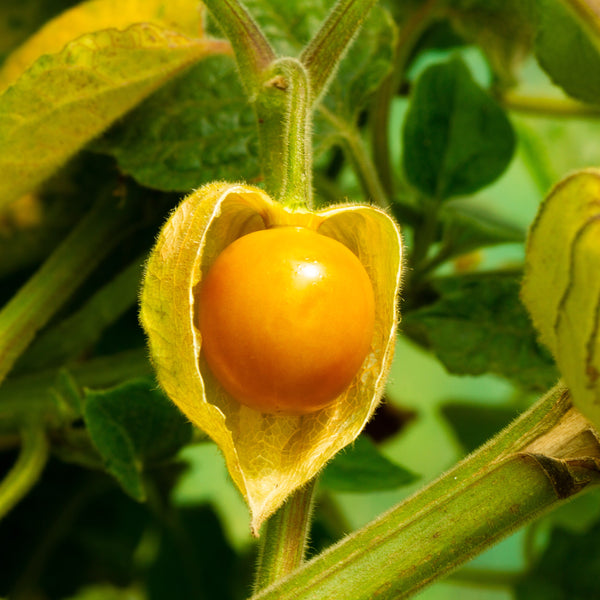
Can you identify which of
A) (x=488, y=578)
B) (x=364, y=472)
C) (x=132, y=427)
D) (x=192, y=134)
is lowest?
(x=488, y=578)

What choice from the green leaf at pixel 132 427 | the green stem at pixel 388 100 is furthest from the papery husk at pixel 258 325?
the green stem at pixel 388 100

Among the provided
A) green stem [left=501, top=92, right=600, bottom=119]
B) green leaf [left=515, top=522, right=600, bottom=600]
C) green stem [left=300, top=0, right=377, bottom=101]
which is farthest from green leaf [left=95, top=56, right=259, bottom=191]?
green leaf [left=515, top=522, right=600, bottom=600]

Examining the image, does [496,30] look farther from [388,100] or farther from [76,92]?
[76,92]

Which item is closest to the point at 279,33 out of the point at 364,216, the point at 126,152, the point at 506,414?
the point at 126,152

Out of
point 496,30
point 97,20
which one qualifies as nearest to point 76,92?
point 97,20

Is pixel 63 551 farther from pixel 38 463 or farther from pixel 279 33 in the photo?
pixel 279 33

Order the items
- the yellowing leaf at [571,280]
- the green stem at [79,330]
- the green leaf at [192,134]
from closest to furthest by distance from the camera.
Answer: the yellowing leaf at [571,280] < the green leaf at [192,134] < the green stem at [79,330]

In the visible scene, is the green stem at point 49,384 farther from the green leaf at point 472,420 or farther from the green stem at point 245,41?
the green leaf at point 472,420
